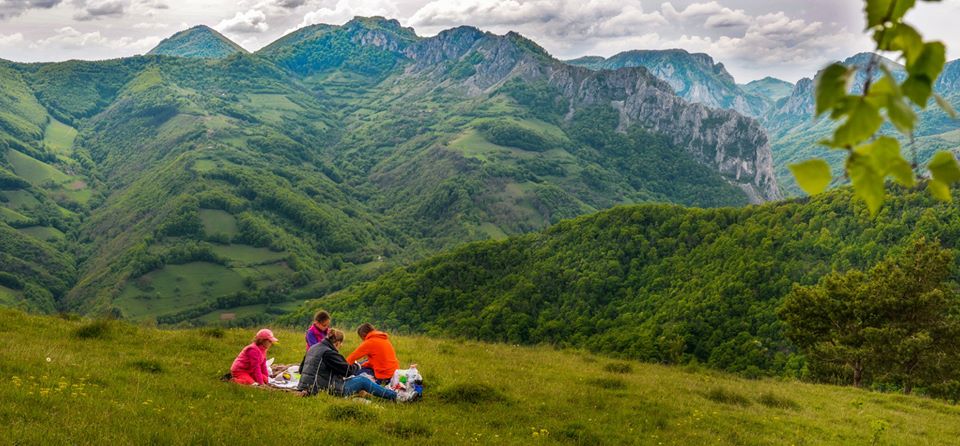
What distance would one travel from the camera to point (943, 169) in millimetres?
2463

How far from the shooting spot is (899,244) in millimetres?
87375

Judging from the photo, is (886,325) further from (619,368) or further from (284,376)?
(284,376)

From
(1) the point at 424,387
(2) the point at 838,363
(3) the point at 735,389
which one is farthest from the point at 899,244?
(1) the point at 424,387

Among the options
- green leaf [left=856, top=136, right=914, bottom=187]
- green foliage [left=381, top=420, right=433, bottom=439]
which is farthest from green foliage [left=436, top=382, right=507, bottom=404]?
green leaf [left=856, top=136, right=914, bottom=187]

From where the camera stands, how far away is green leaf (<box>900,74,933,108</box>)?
222 cm

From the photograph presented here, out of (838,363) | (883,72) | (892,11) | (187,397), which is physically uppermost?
(892,11)

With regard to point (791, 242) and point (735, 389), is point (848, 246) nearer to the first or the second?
point (791, 242)

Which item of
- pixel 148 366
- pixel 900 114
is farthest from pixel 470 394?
pixel 900 114

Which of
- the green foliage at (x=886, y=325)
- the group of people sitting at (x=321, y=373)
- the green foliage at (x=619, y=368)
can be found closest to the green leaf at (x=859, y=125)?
the group of people sitting at (x=321, y=373)

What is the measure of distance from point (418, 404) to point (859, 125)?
→ 13.1 meters

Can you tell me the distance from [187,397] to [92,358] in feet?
13.4

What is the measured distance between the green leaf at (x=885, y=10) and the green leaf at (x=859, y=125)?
44cm

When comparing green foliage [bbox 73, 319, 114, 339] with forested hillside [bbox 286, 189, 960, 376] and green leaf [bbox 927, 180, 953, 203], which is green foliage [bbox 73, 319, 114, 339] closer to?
green leaf [bbox 927, 180, 953, 203]

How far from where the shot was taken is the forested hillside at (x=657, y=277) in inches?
3334
